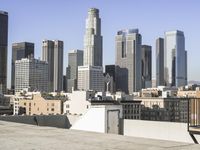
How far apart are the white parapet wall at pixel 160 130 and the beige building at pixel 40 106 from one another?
434ft

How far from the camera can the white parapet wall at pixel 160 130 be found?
1894cm

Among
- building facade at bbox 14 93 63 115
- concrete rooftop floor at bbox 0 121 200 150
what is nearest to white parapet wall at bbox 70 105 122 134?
concrete rooftop floor at bbox 0 121 200 150

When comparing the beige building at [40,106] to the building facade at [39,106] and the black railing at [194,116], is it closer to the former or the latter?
the building facade at [39,106]

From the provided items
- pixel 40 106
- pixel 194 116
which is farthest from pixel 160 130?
pixel 40 106

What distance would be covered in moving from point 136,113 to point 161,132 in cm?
13828

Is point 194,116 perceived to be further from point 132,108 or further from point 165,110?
point 165,110

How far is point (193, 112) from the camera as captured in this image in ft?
58.2

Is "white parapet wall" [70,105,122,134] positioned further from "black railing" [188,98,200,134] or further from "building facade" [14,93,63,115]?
"building facade" [14,93,63,115]

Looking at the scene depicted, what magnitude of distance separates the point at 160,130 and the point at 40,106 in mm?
147720

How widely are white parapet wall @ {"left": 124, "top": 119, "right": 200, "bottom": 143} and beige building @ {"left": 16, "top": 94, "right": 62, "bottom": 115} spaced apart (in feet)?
434

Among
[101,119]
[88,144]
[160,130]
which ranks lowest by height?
[160,130]

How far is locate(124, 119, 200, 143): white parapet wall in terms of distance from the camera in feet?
62.1

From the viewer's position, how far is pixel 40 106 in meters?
165

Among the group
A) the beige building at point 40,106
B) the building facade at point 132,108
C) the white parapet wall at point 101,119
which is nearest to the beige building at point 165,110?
the building facade at point 132,108
